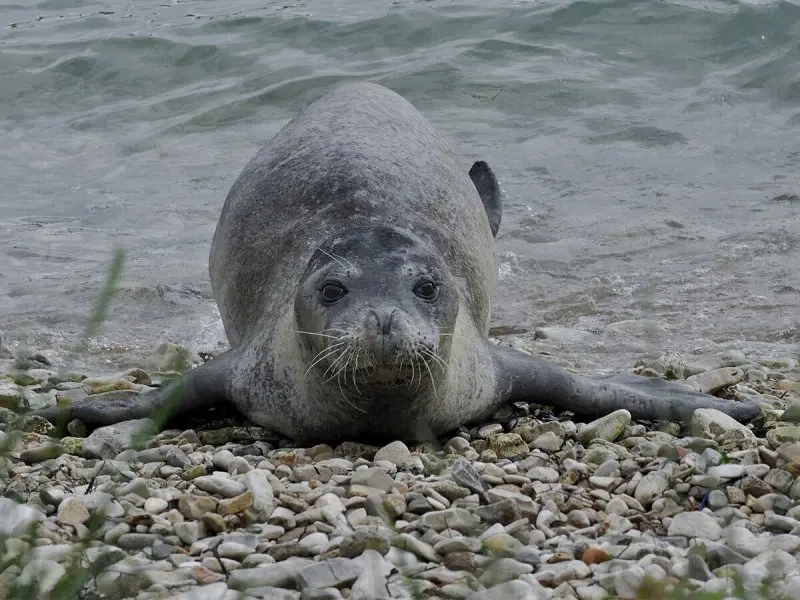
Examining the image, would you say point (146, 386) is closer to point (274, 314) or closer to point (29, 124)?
point (274, 314)

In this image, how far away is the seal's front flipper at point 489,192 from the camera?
25.1 ft

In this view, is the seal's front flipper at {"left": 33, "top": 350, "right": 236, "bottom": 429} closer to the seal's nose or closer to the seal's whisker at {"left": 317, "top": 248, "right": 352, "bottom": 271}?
the seal's whisker at {"left": 317, "top": 248, "right": 352, "bottom": 271}

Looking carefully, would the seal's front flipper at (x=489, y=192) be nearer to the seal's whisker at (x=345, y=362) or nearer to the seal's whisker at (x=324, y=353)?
the seal's whisker at (x=324, y=353)

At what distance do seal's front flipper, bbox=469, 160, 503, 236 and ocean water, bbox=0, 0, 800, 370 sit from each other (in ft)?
1.94

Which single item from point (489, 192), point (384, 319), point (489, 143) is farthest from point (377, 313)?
point (489, 143)

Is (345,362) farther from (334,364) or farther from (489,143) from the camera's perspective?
(489,143)

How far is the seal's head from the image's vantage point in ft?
14.4

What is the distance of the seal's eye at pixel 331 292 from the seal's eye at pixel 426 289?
0.25m

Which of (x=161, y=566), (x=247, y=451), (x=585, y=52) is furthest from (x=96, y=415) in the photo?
(x=585, y=52)

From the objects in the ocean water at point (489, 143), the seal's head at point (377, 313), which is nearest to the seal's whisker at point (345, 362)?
the seal's head at point (377, 313)

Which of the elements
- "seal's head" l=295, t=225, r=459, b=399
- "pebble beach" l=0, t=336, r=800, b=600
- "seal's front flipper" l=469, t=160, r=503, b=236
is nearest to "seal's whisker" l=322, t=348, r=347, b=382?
"seal's head" l=295, t=225, r=459, b=399

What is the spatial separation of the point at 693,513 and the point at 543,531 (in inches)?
15.7

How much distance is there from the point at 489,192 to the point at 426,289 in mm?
3172

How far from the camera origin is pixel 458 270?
584cm
